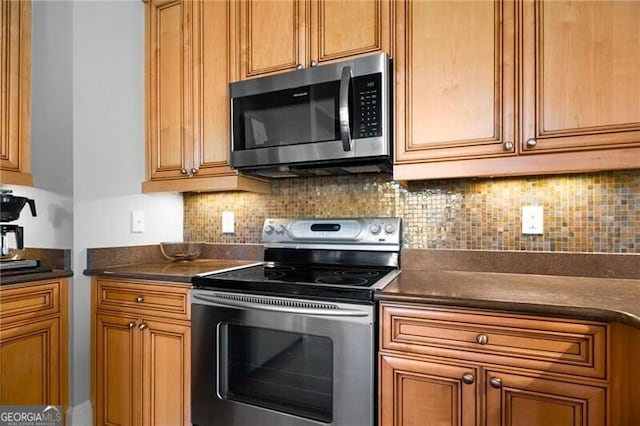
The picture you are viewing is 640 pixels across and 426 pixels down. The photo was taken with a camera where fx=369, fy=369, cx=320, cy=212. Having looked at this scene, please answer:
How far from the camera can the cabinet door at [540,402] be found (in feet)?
3.42

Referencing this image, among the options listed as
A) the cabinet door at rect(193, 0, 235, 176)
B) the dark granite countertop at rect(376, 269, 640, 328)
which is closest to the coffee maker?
the cabinet door at rect(193, 0, 235, 176)

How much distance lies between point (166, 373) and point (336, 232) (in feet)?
3.37

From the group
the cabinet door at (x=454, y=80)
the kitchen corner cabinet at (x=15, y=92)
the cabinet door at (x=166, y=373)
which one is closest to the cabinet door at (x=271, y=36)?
the cabinet door at (x=454, y=80)

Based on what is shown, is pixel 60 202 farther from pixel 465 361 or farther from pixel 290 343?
pixel 465 361

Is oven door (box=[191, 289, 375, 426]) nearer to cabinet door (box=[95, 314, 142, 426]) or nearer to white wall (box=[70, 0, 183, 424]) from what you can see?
cabinet door (box=[95, 314, 142, 426])

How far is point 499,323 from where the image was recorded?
3.72 ft

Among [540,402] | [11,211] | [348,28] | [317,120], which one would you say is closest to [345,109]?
[317,120]

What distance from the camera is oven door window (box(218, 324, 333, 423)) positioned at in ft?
4.56

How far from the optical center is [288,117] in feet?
5.53

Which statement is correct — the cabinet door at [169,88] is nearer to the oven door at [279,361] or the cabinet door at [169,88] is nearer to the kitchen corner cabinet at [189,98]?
the kitchen corner cabinet at [189,98]

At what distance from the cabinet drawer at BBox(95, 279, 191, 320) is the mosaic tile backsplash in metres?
0.61

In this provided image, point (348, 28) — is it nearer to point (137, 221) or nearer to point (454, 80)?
point (454, 80)

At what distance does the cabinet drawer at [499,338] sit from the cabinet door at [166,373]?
0.93 m

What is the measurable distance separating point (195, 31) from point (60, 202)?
3.64ft
